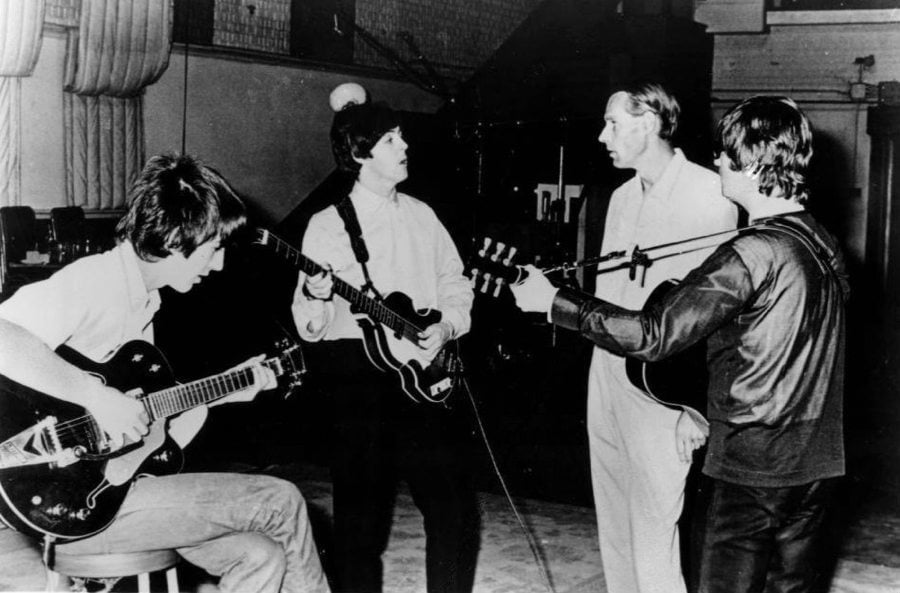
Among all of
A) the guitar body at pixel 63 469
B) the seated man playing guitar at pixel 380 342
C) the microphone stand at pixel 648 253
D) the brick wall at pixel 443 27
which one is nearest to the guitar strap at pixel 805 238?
the microphone stand at pixel 648 253

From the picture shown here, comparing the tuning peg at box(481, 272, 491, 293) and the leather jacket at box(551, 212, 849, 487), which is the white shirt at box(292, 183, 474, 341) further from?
the leather jacket at box(551, 212, 849, 487)

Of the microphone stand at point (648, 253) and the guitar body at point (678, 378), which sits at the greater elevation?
the microphone stand at point (648, 253)

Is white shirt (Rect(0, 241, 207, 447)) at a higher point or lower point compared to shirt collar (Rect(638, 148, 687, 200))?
lower

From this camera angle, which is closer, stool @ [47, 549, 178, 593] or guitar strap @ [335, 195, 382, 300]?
stool @ [47, 549, 178, 593]

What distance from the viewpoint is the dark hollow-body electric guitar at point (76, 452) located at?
2.55m

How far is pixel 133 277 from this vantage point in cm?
287

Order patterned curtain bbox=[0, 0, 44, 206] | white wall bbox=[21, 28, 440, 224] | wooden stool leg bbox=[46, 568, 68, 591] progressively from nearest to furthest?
wooden stool leg bbox=[46, 568, 68, 591] → patterned curtain bbox=[0, 0, 44, 206] → white wall bbox=[21, 28, 440, 224]

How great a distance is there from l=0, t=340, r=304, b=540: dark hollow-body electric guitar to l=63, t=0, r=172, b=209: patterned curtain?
4.76 meters

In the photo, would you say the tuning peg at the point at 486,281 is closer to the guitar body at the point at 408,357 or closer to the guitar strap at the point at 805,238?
the guitar body at the point at 408,357

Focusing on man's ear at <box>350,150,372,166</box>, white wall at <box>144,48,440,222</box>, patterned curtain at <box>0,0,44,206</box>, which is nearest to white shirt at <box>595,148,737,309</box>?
man's ear at <box>350,150,372,166</box>

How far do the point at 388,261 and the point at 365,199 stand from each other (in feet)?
0.83

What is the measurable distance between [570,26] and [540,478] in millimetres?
5380

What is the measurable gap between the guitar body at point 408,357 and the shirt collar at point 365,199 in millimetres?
344

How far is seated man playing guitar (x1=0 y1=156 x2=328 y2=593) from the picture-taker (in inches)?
102
